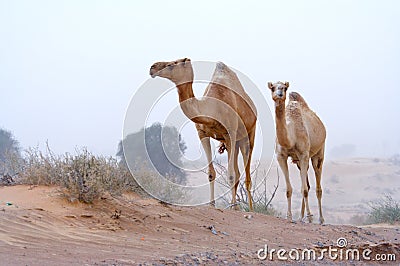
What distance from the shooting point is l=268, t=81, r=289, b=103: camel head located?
1039 centimetres

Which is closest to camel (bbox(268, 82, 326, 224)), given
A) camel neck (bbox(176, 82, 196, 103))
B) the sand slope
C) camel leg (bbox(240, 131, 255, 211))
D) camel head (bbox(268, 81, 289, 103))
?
camel head (bbox(268, 81, 289, 103))

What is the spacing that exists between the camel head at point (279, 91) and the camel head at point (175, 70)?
6.07 feet

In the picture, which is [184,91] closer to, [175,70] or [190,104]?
[190,104]

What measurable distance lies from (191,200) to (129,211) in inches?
199

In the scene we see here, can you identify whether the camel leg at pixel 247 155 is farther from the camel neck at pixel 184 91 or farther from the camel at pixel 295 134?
the camel neck at pixel 184 91

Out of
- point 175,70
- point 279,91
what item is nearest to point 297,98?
point 279,91

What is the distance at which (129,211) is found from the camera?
8.14m

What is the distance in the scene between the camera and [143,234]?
292 inches

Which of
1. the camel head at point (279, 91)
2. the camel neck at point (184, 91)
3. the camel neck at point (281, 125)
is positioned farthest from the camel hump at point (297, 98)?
the camel neck at point (184, 91)

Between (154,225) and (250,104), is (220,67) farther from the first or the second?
(154,225)

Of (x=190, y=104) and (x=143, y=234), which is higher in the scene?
(x=190, y=104)

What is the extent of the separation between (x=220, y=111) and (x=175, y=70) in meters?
1.55

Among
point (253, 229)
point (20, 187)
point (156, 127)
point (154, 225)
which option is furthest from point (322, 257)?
point (156, 127)

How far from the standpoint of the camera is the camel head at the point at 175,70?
8891mm
